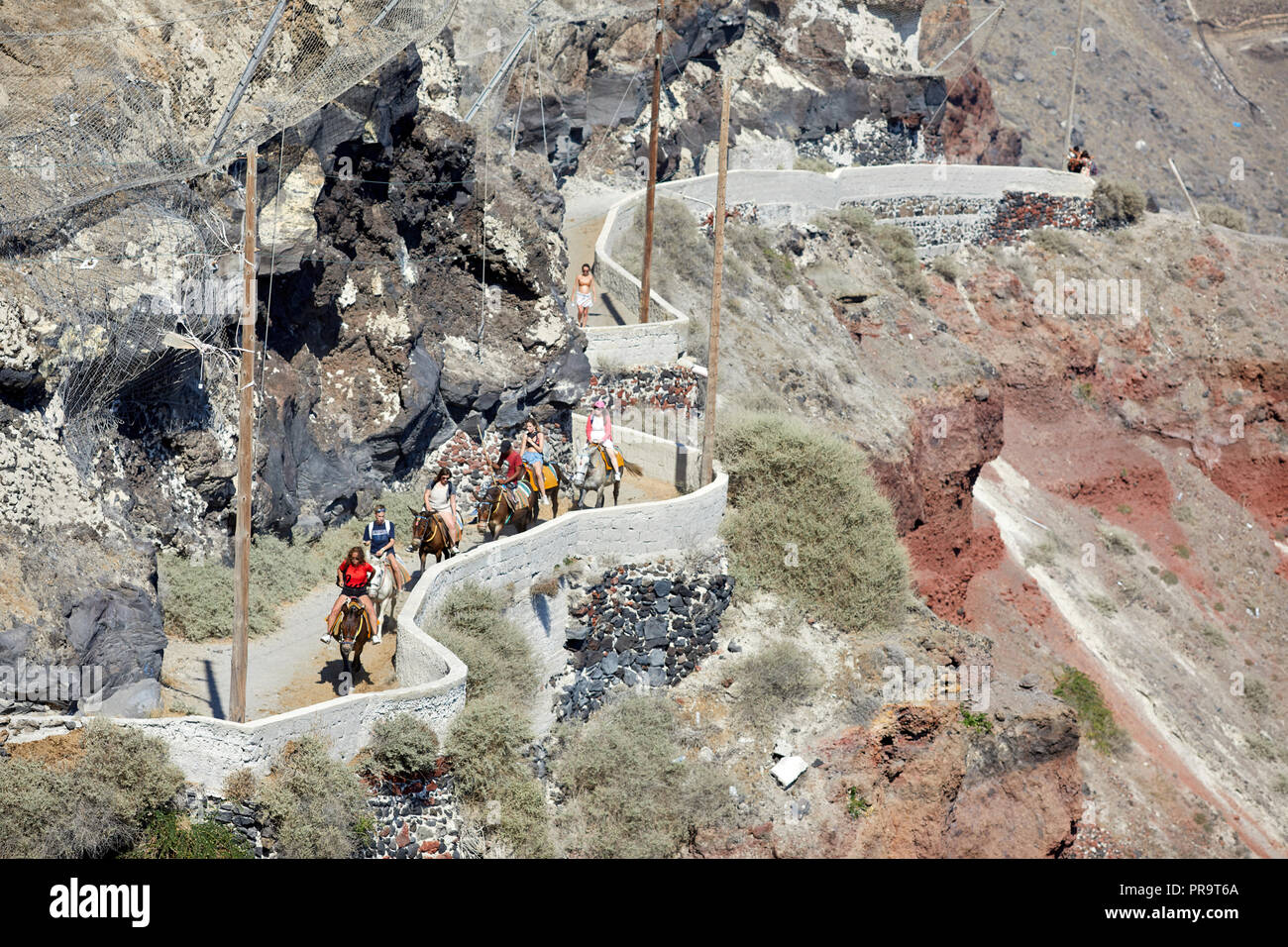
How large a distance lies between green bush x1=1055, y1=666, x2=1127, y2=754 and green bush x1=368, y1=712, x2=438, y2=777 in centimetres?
1987

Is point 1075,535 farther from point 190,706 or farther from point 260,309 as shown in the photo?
point 190,706

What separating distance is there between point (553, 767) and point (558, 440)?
9.25 meters

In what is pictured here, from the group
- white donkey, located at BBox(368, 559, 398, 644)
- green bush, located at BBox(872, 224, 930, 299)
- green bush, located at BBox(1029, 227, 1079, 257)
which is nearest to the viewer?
white donkey, located at BBox(368, 559, 398, 644)

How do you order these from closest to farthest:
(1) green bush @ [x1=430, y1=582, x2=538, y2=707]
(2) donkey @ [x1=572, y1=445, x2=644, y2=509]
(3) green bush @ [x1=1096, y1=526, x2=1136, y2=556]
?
(1) green bush @ [x1=430, y1=582, x2=538, y2=707], (2) donkey @ [x1=572, y1=445, x2=644, y2=509], (3) green bush @ [x1=1096, y1=526, x2=1136, y2=556]

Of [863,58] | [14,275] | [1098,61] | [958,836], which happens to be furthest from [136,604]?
[1098,61]

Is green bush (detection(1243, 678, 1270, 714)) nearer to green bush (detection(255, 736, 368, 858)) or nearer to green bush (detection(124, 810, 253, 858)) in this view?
green bush (detection(255, 736, 368, 858))

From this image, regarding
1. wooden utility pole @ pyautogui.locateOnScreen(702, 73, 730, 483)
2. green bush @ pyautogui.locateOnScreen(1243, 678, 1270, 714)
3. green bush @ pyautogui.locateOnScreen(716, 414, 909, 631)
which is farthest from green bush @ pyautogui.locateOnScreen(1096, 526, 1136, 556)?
wooden utility pole @ pyautogui.locateOnScreen(702, 73, 730, 483)

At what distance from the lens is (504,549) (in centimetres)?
2369

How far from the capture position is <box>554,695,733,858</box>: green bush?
75.6 feet

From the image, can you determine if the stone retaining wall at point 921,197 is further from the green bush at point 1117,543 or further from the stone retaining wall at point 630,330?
the green bush at point 1117,543

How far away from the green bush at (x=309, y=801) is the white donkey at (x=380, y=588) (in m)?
2.26

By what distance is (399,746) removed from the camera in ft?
65.4

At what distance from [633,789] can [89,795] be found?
29.5ft

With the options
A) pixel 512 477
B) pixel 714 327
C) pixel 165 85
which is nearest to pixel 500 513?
pixel 512 477
